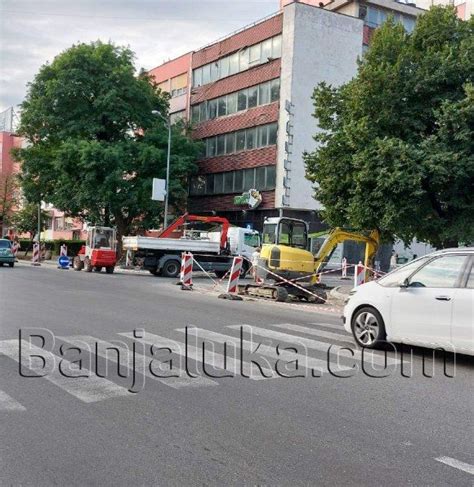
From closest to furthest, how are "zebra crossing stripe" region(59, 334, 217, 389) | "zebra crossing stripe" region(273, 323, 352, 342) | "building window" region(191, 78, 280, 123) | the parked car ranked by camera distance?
"zebra crossing stripe" region(59, 334, 217, 389) < "zebra crossing stripe" region(273, 323, 352, 342) < the parked car < "building window" region(191, 78, 280, 123)

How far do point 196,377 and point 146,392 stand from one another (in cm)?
82

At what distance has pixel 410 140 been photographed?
15953 mm

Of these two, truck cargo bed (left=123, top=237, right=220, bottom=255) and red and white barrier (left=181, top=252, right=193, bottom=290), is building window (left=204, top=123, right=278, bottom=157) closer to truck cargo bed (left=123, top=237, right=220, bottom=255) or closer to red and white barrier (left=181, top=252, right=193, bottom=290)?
truck cargo bed (left=123, top=237, right=220, bottom=255)

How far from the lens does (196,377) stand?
669cm

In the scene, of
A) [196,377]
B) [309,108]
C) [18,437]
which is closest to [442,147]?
[196,377]

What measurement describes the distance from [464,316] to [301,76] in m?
31.7

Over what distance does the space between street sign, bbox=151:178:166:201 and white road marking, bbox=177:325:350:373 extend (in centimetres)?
2555

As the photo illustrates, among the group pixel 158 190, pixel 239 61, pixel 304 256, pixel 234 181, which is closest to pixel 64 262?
pixel 158 190

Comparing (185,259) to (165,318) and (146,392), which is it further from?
(146,392)

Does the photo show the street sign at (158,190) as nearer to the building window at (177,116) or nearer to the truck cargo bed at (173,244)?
the truck cargo bed at (173,244)

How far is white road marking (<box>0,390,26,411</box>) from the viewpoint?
535cm

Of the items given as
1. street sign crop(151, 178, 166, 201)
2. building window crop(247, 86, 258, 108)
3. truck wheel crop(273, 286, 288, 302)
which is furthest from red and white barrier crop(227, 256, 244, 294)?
building window crop(247, 86, 258, 108)

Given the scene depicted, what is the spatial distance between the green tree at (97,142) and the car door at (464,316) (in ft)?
98.8

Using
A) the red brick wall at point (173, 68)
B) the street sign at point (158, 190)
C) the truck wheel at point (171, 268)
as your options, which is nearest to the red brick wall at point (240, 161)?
the street sign at point (158, 190)
